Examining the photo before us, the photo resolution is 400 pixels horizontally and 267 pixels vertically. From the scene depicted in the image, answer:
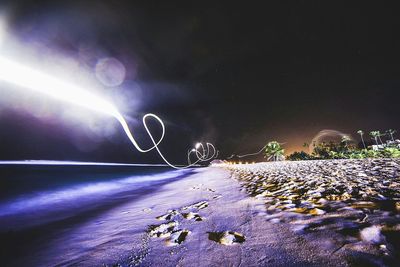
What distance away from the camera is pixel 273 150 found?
67250 millimetres

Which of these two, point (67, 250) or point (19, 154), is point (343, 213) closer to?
point (67, 250)

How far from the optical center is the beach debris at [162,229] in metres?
3.45

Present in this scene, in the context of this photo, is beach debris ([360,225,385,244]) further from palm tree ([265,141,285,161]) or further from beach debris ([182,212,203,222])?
palm tree ([265,141,285,161])

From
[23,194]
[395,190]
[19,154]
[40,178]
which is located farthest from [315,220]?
[19,154]

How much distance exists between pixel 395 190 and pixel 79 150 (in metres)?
40.4

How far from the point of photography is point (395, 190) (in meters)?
3.67

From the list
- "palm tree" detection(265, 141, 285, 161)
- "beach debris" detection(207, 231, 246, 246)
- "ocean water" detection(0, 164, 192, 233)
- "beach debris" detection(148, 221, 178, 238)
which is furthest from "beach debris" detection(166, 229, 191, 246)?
"palm tree" detection(265, 141, 285, 161)

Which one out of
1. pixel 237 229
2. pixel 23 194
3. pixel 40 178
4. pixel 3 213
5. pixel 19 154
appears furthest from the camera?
pixel 19 154

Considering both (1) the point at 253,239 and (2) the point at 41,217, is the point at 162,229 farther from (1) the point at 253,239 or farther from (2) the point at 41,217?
(2) the point at 41,217

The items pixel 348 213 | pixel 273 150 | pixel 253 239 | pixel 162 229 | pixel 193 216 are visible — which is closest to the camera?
pixel 253 239

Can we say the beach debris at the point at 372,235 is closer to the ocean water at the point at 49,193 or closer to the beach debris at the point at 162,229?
the beach debris at the point at 162,229

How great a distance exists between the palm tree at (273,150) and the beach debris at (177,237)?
6897 centimetres

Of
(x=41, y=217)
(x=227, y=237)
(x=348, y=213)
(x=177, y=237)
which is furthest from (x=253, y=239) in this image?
(x=41, y=217)

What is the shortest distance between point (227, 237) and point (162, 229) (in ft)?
4.86
